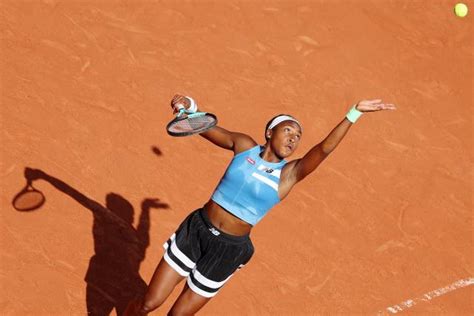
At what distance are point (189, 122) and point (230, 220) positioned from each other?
3.25 ft

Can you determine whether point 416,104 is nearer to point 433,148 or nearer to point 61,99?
point 433,148

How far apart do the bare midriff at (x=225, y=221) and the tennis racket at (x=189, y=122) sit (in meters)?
0.69

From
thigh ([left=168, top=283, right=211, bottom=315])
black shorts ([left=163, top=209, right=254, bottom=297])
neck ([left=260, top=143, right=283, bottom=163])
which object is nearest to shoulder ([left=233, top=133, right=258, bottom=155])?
neck ([left=260, top=143, right=283, bottom=163])

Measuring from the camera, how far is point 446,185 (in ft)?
35.8

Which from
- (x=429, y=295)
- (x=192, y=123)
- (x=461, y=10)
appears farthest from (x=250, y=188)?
(x=461, y=10)

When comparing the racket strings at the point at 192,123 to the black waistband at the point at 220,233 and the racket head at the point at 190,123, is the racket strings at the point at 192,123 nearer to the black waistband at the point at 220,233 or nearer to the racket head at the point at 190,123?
the racket head at the point at 190,123

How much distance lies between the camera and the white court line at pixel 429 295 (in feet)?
28.1

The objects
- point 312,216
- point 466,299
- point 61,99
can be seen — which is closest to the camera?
point 466,299

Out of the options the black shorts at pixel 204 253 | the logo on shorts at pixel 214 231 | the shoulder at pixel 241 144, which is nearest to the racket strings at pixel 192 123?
the shoulder at pixel 241 144

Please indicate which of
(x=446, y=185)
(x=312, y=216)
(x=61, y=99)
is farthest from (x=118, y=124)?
(x=446, y=185)

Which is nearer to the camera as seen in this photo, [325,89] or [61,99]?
[61,99]

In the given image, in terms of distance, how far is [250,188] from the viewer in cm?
615

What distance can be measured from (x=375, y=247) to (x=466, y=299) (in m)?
1.29

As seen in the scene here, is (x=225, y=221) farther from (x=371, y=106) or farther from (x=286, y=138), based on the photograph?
(x=371, y=106)
